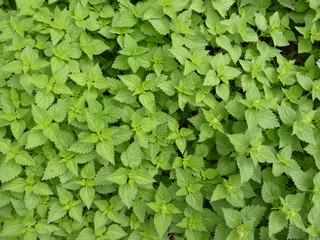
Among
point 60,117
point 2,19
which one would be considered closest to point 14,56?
point 2,19

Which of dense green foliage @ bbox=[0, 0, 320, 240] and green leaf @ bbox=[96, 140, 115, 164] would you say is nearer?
green leaf @ bbox=[96, 140, 115, 164]

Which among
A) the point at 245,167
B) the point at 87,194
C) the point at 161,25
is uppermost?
the point at 161,25

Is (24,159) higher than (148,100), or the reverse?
(148,100)

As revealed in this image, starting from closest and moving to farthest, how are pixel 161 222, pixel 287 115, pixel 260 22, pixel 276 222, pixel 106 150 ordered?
pixel 106 150 < pixel 276 222 < pixel 161 222 < pixel 287 115 < pixel 260 22

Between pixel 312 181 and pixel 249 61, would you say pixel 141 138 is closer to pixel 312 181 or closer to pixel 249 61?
pixel 249 61

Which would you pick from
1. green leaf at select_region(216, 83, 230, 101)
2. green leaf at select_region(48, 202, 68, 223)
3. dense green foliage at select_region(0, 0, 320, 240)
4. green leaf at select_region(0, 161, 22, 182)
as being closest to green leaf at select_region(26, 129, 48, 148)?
dense green foliage at select_region(0, 0, 320, 240)

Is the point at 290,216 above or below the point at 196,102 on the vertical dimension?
below

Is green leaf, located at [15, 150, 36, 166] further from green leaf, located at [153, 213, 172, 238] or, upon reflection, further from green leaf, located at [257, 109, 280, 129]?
green leaf, located at [257, 109, 280, 129]

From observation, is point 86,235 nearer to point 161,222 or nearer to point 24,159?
point 161,222

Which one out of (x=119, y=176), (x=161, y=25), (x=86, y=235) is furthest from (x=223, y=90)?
(x=86, y=235)
